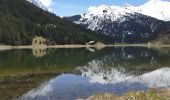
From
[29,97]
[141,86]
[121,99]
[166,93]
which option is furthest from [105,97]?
[141,86]

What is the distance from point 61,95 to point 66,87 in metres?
7.88

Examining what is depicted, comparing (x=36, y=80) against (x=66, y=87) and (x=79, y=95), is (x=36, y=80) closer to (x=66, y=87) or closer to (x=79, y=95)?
(x=66, y=87)

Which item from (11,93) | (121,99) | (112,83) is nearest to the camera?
(121,99)

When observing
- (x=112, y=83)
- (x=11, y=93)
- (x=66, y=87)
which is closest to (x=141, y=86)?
(x=112, y=83)

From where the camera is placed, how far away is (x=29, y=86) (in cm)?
4988

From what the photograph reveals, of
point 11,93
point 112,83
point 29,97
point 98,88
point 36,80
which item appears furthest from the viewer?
point 36,80

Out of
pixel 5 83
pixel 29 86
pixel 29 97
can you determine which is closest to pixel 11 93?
pixel 29 97

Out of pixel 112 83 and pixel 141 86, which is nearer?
pixel 141 86

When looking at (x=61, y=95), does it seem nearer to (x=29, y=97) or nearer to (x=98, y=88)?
(x=29, y=97)

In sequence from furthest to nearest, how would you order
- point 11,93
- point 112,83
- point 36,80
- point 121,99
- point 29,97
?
1. point 36,80
2. point 112,83
3. point 11,93
4. point 29,97
5. point 121,99

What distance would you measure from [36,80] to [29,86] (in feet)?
23.6

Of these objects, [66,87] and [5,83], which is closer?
[66,87]

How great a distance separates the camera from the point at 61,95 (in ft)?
136

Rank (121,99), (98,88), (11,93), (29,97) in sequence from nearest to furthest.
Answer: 1. (121,99)
2. (29,97)
3. (11,93)
4. (98,88)
